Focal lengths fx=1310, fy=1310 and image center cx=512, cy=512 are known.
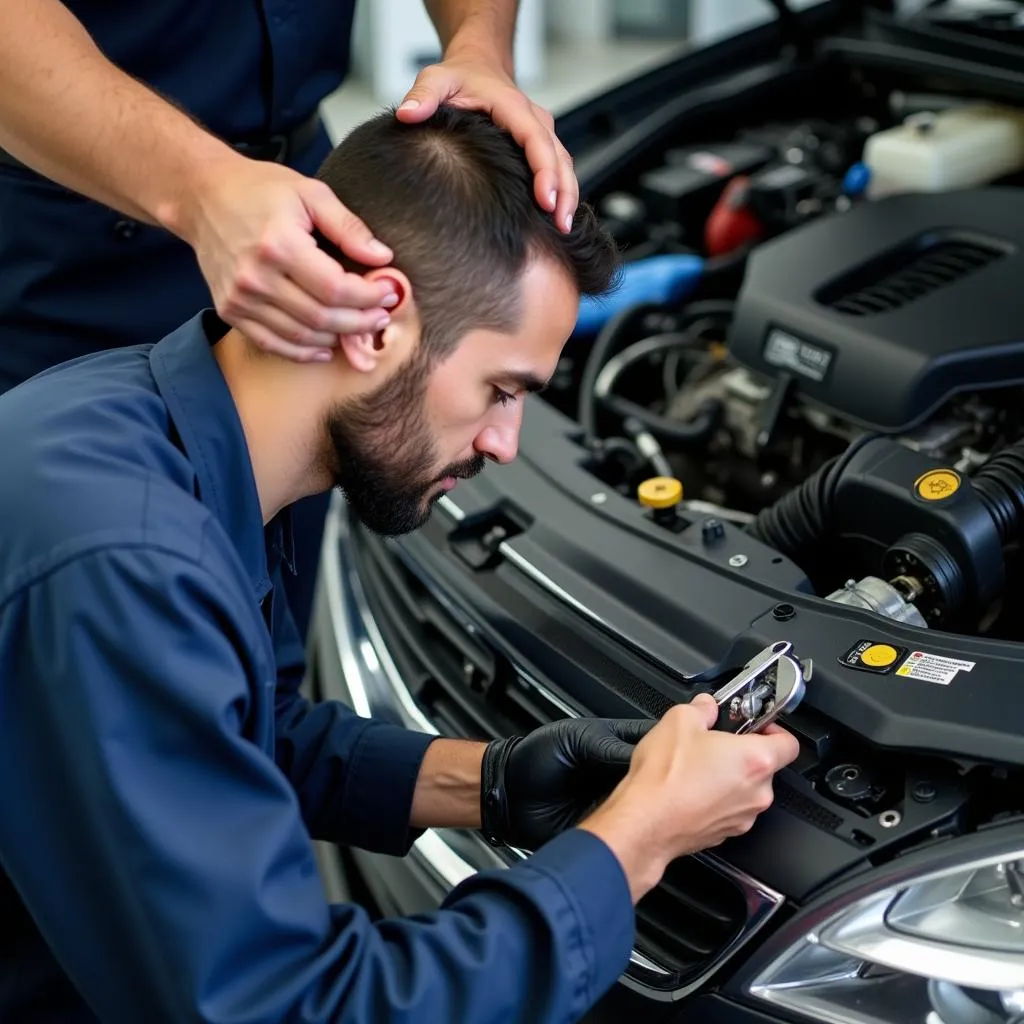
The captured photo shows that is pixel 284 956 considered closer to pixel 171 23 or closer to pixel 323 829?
pixel 323 829

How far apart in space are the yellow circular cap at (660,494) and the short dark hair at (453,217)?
1.01 feet

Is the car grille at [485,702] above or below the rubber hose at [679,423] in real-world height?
below

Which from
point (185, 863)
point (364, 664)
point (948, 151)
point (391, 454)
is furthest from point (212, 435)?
point (948, 151)

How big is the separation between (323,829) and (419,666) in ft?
0.86

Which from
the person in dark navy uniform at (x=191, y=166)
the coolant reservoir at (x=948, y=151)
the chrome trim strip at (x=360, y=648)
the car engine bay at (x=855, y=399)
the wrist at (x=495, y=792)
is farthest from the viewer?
the coolant reservoir at (x=948, y=151)

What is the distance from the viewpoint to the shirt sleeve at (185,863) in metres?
0.87

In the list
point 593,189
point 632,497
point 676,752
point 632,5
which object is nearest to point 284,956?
point 676,752

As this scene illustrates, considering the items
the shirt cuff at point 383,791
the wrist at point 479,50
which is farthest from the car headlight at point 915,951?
the wrist at point 479,50

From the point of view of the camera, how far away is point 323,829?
51.6 inches

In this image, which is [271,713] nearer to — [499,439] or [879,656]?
[499,439]

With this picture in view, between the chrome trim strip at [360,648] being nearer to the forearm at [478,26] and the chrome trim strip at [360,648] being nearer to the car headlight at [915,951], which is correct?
the car headlight at [915,951]

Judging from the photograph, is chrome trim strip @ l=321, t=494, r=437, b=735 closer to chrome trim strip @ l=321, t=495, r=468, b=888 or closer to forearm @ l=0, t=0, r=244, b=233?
chrome trim strip @ l=321, t=495, r=468, b=888

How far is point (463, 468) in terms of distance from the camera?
1.18m

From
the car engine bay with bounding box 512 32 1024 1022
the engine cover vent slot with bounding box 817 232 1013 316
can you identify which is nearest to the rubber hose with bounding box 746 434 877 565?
the car engine bay with bounding box 512 32 1024 1022
